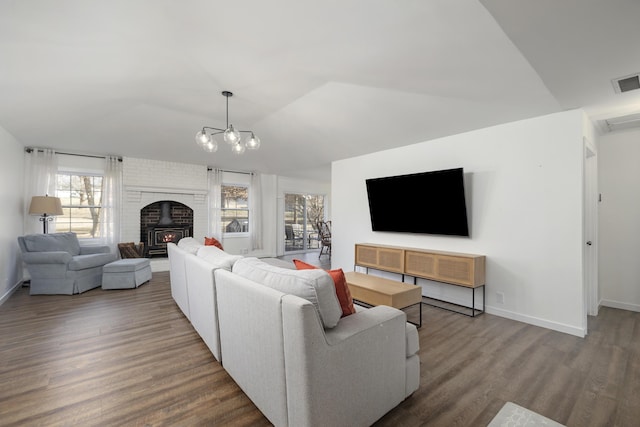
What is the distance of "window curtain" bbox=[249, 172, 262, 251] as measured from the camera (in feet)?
24.4

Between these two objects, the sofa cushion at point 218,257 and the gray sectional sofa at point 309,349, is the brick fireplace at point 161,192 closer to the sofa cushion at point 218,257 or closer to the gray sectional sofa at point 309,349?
the sofa cushion at point 218,257

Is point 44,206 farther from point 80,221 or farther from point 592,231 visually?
point 592,231

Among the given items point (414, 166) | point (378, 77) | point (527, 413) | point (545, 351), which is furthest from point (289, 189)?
point (527, 413)

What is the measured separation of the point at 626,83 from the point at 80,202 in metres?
7.96

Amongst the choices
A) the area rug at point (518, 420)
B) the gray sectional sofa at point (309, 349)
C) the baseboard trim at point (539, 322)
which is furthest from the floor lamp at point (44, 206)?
the baseboard trim at point (539, 322)

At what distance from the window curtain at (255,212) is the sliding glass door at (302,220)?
103 cm

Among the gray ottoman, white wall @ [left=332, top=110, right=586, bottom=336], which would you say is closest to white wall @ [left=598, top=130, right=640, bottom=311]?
white wall @ [left=332, top=110, right=586, bottom=336]

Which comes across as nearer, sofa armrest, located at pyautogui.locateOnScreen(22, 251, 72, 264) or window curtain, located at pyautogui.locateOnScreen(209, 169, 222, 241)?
sofa armrest, located at pyautogui.locateOnScreen(22, 251, 72, 264)

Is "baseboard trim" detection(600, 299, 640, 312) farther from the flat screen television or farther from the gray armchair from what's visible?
the gray armchair

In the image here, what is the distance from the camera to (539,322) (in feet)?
10.4

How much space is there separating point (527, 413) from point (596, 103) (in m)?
3.18

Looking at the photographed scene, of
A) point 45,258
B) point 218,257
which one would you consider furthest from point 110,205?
point 218,257

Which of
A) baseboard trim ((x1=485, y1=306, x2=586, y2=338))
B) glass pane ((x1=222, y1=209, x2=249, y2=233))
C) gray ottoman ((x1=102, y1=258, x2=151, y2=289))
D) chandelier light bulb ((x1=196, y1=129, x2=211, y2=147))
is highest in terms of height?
chandelier light bulb ((x1=196, y1=129, x2=211, y2=147))

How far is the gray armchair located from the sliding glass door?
4.81 meters
